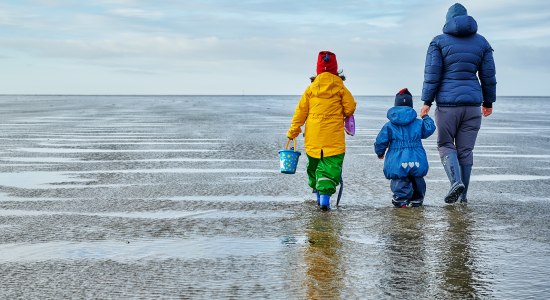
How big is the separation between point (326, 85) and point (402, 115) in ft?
3.15

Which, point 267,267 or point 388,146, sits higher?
point 388,146

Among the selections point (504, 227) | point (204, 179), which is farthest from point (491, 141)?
point (504, 227)

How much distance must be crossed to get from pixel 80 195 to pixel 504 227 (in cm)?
483

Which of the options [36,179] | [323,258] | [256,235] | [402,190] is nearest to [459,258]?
[323,258]

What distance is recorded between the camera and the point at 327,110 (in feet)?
25.7

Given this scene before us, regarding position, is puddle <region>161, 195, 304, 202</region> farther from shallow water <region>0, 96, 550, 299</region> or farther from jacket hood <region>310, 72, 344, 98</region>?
jacket hood <region>310, 72, 344, 98</region>

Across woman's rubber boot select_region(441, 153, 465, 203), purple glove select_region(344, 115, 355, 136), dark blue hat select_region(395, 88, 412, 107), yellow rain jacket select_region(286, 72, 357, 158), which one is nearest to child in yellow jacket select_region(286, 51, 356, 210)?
yellow rain jacket select_region(286, 72, 357, 158)

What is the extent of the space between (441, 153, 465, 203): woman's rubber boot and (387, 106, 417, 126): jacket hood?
0.66 m

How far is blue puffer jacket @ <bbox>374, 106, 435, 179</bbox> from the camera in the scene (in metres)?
8.06

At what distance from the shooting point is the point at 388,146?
8.33 meters

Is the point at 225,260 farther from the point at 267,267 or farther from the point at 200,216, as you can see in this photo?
the point at 200,216

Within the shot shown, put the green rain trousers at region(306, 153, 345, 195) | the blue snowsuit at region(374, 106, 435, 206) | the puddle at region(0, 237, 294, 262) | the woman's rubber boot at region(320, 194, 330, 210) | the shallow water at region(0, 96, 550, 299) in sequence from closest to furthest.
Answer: the shallow water at region(0, 96, 550, 299), the puddle at region(0, 237, 294, 262), the woman's rubber boot at region(320, 194, 330, 210), the green rain trousers at region(306, 153, 345, 195), the blue snowsuit at region(374, 106, 435, 206)

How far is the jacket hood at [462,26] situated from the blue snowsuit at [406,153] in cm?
99

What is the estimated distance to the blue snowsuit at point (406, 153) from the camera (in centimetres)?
802
